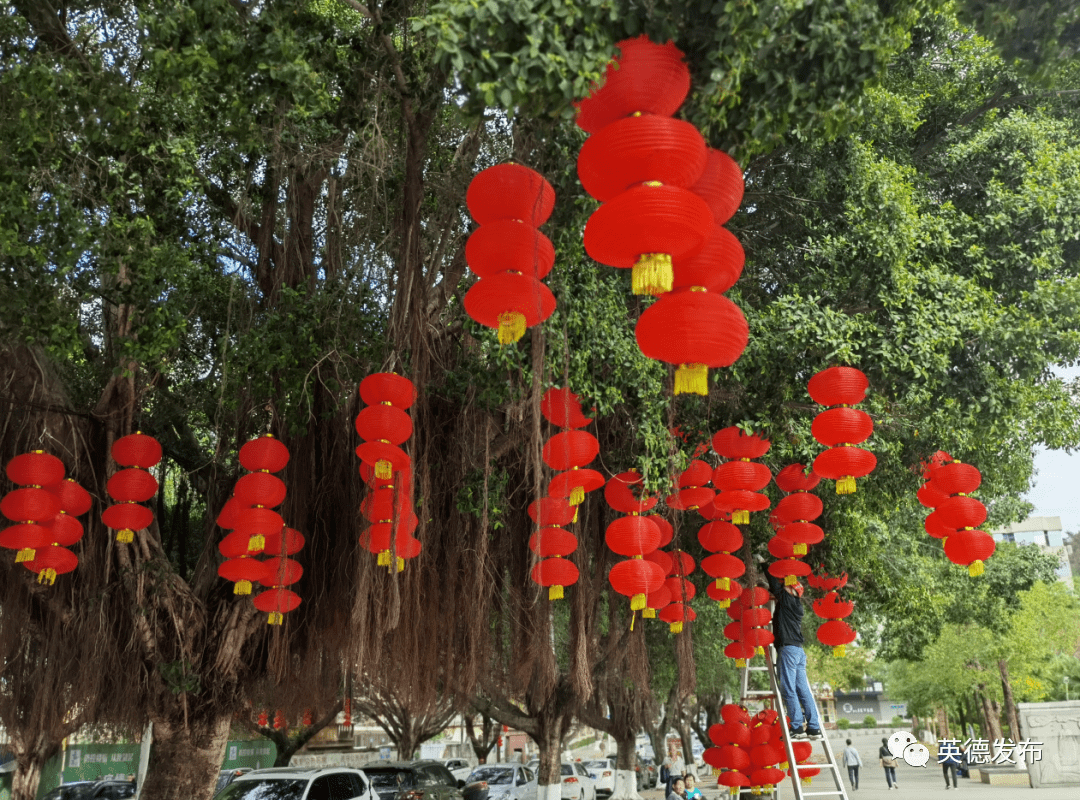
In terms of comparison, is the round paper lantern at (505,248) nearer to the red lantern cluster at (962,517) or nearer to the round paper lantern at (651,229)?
the round paper lantern at (651,229)

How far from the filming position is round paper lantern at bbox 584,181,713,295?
2.85 m

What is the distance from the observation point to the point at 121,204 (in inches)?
181

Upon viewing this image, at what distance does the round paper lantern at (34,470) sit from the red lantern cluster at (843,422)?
14.7ft

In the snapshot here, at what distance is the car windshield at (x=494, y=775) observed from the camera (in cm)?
1493

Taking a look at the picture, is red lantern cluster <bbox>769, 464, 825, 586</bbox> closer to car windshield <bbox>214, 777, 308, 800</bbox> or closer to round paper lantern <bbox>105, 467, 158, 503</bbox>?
round paper lantern <bbox>105, 467, 158, 503</bbox>

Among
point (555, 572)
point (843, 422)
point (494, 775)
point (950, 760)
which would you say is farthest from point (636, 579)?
point (950, 760)

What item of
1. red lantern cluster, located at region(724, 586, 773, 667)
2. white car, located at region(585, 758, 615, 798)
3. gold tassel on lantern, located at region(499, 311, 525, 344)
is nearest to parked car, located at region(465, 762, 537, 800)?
white car, located at region(585, 758, 615, 798)

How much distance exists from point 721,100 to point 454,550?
3.95 meters

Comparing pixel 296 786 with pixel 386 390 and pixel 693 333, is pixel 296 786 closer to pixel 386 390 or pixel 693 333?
pixel 386 390

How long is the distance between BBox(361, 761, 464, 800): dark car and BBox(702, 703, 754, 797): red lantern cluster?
4.53m

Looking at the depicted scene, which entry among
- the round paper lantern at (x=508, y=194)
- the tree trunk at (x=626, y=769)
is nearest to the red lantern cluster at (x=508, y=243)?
the round paper lantern at (x=508, y=194)

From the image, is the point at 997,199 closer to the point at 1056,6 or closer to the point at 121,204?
the point at 1056,6

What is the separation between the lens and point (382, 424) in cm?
449

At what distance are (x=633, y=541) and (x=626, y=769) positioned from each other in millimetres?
10244
